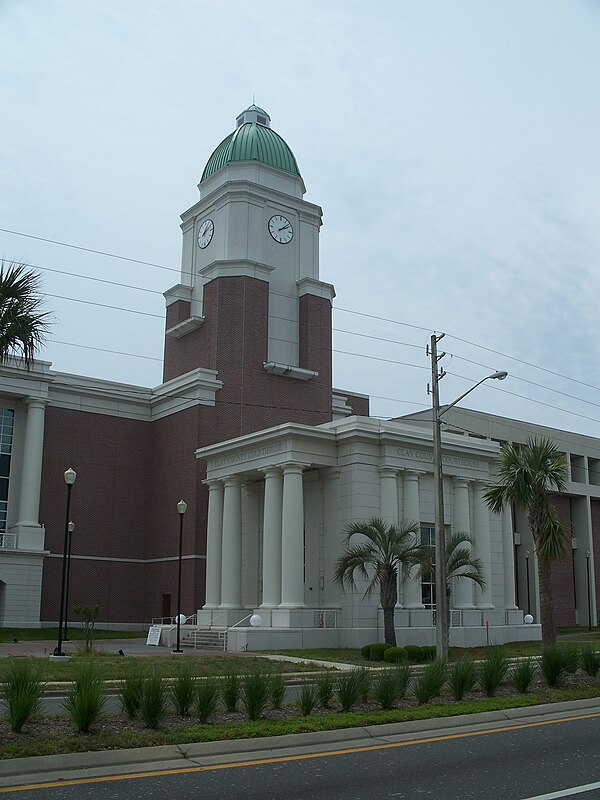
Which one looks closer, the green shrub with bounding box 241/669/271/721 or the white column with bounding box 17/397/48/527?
the green shrub with bounding box 241/669/271/721

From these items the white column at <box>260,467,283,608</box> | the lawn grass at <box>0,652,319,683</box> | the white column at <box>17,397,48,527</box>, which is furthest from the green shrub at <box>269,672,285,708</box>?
the white column at <box>17,397,48,527</box>

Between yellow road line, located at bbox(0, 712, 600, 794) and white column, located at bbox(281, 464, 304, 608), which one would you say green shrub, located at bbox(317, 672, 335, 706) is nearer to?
yellow road line, located at bbox(0, 712, 600, 794)

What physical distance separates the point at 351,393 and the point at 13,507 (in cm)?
2838

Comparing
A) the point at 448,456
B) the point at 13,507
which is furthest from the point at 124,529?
the point at 448,456

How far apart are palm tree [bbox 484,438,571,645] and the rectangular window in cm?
2893

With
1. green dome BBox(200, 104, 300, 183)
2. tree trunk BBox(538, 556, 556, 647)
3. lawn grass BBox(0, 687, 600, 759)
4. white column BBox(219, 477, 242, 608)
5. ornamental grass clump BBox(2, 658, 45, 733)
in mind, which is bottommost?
lawn grass BBox(0, 687, 600, 759)

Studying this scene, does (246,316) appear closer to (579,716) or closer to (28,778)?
(579,716)

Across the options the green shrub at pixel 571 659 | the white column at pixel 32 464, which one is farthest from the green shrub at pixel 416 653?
the white column at pixel 32 464

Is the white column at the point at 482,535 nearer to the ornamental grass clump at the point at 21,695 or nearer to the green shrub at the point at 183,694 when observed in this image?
the green shrub at the point at 183,694

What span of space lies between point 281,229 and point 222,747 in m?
47.9

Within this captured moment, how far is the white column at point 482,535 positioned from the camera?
4322 cm

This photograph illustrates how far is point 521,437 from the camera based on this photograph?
220ft

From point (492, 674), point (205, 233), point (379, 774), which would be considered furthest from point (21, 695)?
point (205, 233)

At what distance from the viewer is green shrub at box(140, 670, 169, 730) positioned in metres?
12.1
